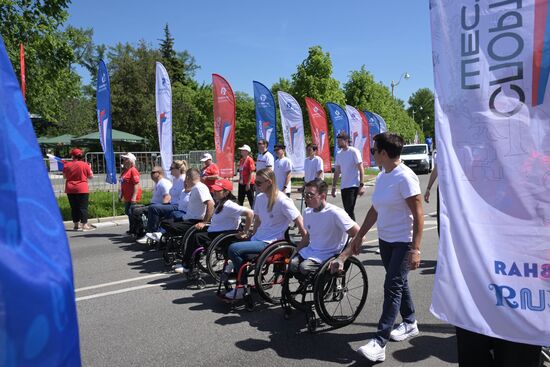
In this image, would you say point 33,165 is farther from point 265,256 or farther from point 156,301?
point 156,301

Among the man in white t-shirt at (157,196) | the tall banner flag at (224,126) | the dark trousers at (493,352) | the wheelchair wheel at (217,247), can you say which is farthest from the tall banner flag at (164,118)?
the dark trousers at (493,352)

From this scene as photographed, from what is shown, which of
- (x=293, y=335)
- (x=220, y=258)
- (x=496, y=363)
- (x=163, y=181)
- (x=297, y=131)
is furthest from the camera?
(x=297, y=131)

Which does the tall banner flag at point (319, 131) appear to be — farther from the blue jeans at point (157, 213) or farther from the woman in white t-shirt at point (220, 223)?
the woman in white t-shirt at point (220, 223)

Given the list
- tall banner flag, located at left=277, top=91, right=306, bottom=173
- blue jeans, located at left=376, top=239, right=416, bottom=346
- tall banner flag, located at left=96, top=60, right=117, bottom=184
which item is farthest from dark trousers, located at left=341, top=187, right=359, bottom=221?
tall banner flag, located at left=277, top=91, right=306, bottom=173

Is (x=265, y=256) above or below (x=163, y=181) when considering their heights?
below

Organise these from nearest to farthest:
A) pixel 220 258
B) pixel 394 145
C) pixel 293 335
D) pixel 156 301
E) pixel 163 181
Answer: pixel 394 145 → pixel 293 335 → pixel 156 301 → pixel 220 258 → pixel 163 181

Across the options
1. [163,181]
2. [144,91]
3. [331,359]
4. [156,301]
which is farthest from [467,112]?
[144,91]

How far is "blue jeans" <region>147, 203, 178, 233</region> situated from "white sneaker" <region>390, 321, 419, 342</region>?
5180mm

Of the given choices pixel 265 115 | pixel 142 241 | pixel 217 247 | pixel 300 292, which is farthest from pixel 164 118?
pixel 300 292

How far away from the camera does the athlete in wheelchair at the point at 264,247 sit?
16.0 ft

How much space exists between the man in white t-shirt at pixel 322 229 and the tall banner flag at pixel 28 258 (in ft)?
10.9

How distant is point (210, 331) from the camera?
439 centimetres

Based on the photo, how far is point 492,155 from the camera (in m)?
2.00

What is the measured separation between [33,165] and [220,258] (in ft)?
16.6
